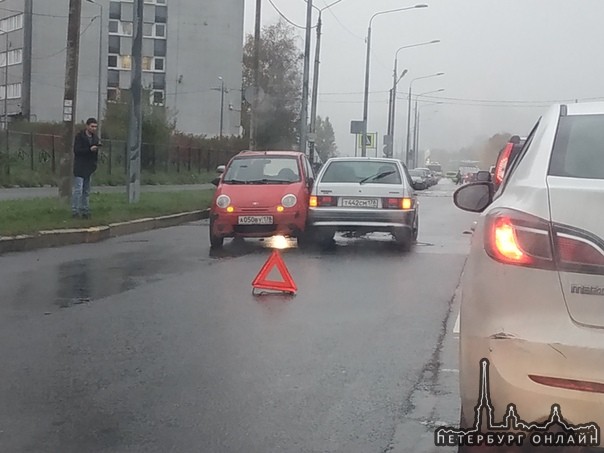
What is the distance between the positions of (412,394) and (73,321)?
11.2ft

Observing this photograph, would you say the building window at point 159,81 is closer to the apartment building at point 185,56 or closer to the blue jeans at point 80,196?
the apartment building at point 185,56

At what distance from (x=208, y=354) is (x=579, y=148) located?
3693mm

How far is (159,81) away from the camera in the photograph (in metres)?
85.1

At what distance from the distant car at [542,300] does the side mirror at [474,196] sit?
1.64 meters

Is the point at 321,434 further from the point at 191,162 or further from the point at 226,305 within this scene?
the point at 191,162

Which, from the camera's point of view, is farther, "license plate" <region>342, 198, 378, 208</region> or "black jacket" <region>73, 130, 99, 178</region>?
"black jacket" <region>73, 130, 99, 178</region>

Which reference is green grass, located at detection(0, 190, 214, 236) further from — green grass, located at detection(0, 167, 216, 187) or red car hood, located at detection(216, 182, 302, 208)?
green grass, located at detection(0, 167, 216, 187)

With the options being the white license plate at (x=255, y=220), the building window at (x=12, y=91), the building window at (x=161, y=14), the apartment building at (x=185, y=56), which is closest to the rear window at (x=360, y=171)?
the white license plate at (x=255, y=220)

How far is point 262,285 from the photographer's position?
991 centimetres

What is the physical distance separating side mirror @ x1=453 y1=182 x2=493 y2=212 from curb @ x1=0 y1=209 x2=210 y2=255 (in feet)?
29.5

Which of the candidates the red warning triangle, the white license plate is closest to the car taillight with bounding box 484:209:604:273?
the red warning triangle

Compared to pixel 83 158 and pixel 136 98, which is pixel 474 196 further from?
pixel 136 98

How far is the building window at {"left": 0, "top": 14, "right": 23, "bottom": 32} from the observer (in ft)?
233

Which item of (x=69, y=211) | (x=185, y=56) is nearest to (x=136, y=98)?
(x=69, y=211)
